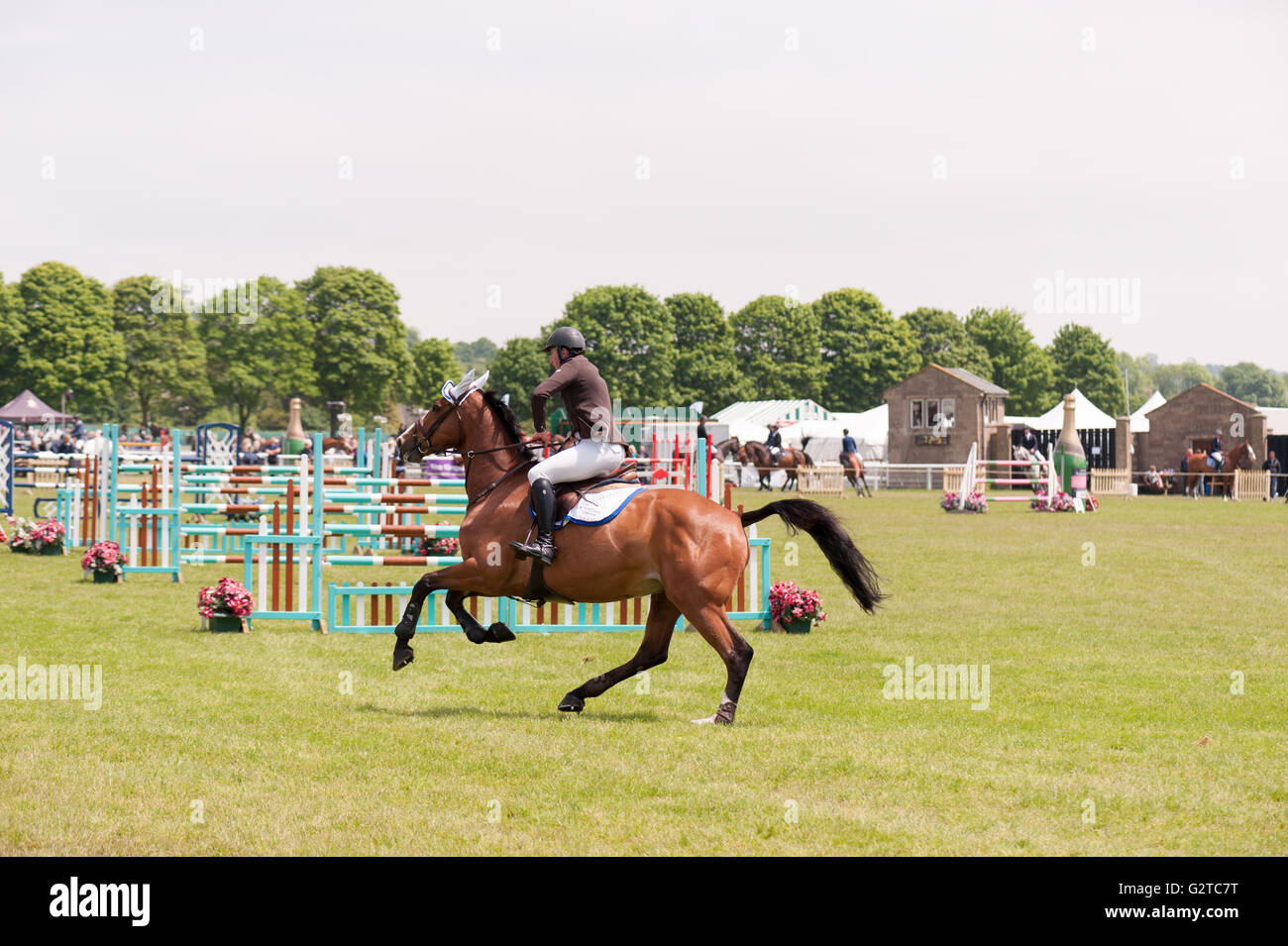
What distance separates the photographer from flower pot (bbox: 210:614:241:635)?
43.6 feet

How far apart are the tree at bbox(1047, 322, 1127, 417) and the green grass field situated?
99187mm

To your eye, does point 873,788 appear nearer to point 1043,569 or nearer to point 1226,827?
point 1226,827

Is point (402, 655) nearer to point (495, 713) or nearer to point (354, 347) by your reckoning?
point (495, 713)

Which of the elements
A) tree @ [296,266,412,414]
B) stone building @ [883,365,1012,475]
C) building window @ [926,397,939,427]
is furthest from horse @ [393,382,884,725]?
tree @ [296,266,412,414]

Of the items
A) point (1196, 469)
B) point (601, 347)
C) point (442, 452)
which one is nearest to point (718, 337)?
point (601, 347)

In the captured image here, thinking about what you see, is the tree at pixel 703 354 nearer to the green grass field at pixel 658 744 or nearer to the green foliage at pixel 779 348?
the green foliage at pixel 779 348

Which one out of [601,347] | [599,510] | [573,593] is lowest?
[573,593]

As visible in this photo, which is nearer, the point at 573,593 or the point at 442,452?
the point at 573,593

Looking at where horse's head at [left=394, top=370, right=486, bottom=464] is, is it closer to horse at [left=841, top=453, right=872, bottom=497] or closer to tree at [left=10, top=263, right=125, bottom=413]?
horse at [left=841, top=453, right=872, bottom=497]

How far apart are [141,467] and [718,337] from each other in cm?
7699

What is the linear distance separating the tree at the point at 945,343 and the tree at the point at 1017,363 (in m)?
2.76

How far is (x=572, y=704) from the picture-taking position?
30.6ft
